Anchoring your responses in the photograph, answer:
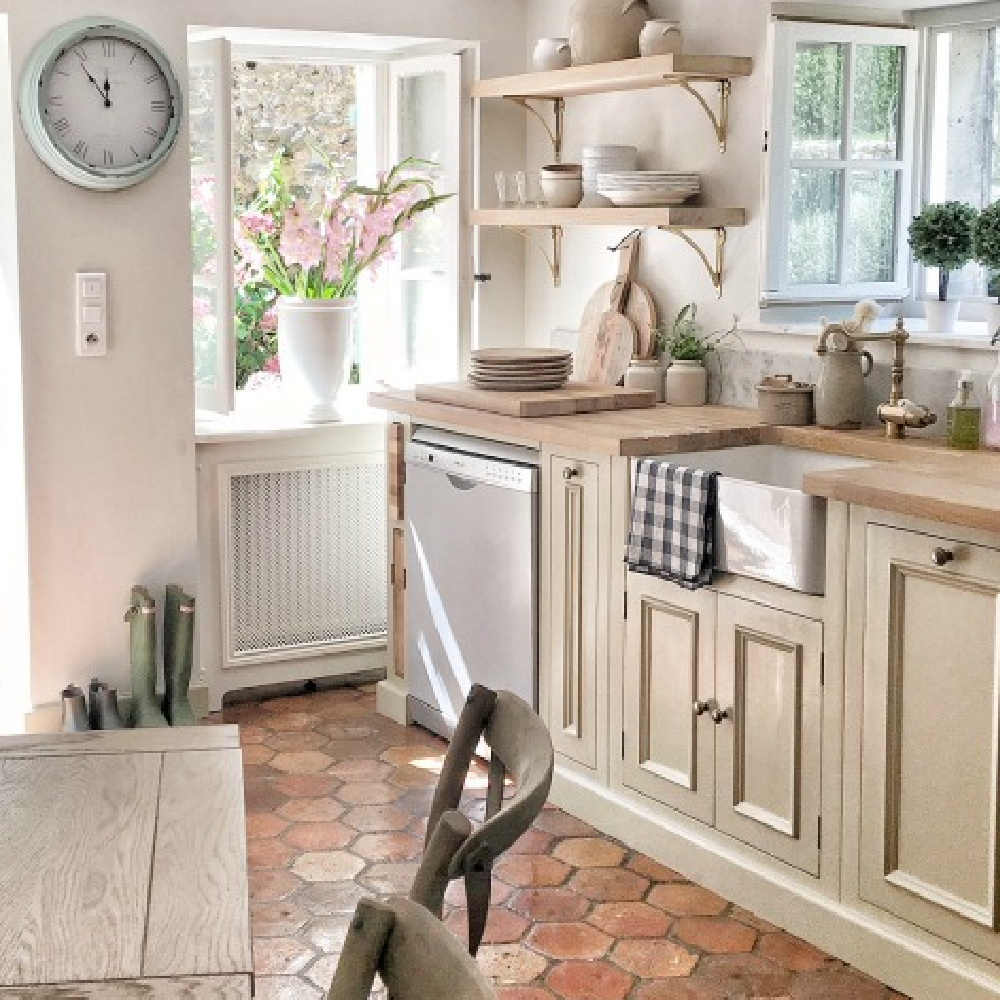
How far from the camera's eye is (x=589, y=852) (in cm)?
407

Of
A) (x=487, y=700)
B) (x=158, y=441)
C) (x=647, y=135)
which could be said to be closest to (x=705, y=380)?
(x=647, y=135)

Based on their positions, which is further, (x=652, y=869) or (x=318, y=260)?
(x=318, y=260)

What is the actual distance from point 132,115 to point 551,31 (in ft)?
4.60

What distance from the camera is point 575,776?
4316mm

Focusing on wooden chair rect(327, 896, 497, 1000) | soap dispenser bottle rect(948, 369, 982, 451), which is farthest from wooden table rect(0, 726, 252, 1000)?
soap dispenser bottle rect(948, 369, 982, 451)

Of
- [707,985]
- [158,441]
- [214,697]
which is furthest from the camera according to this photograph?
[214,697]

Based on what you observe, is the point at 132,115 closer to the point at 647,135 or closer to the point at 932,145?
the point at 647,135

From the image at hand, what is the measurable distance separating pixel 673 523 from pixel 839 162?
1337 millimetres

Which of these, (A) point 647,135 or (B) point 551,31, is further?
(B) point 551,31

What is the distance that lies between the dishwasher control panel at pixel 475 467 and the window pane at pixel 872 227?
109 centimetres

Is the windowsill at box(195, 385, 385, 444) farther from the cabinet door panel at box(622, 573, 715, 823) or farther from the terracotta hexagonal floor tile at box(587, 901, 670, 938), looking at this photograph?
the terracotta hexagonal floor tile at box(587, 901, 670, 938)

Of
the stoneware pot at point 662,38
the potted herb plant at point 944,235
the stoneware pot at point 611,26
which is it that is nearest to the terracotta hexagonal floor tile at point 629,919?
the potted herb plant at point 944,235

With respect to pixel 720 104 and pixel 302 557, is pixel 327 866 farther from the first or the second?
pixel 720 104

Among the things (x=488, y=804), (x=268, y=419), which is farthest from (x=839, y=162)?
(x=488, y=804)
